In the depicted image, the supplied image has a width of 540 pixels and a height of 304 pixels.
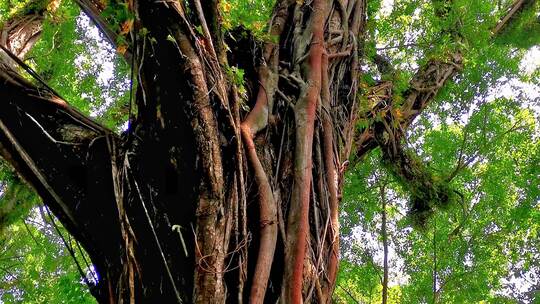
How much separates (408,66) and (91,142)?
376 cm

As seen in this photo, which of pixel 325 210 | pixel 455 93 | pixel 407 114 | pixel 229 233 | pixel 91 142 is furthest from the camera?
pixel 455 93

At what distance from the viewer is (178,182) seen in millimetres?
1585

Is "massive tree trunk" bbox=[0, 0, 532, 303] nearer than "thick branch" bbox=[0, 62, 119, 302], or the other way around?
"massive tree trunk" bbox=[0, 0, 532, 303]

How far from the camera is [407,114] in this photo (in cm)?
374

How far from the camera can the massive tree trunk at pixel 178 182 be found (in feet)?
5.00

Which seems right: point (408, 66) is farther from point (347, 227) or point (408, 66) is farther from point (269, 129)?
point (269, 129)

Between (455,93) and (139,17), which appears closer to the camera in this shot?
(139,17)

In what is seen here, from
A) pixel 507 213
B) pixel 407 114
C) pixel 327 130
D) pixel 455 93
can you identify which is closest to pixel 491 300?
pixel 507 213

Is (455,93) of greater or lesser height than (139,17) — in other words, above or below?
above

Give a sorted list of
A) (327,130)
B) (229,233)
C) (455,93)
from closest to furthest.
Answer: (229,233), (327,130), (455,93)


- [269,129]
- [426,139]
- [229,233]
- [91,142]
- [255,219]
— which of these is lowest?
[229,233]

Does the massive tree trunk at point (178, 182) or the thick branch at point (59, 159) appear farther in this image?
the thick branch at point (59, 159)

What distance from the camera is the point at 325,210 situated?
2.00 meters

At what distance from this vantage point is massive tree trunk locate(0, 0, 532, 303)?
1525 millimetres
